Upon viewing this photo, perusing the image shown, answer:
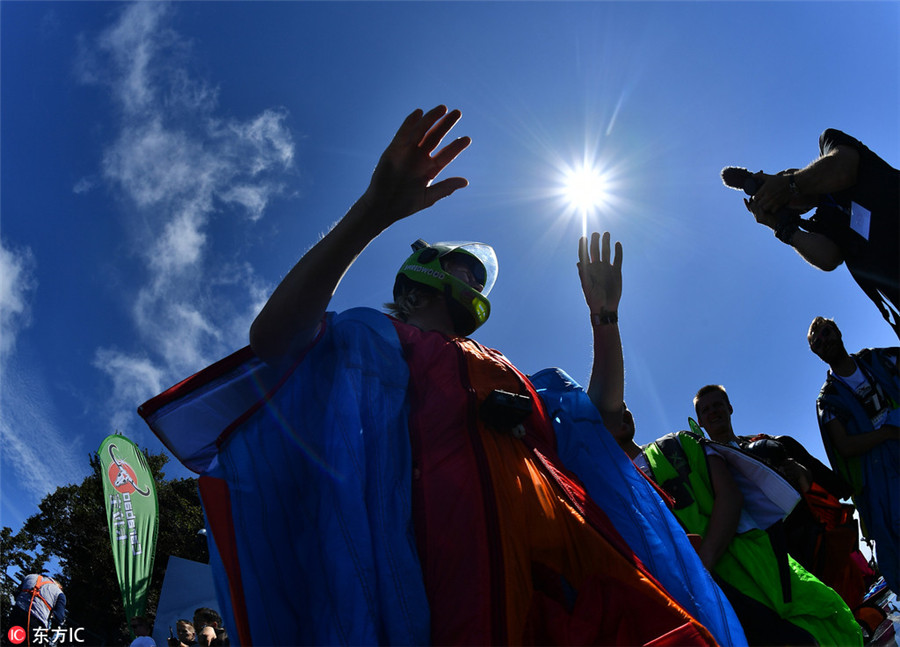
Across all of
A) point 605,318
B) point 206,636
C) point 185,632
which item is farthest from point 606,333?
point 185,632

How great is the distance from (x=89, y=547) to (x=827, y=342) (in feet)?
79.6

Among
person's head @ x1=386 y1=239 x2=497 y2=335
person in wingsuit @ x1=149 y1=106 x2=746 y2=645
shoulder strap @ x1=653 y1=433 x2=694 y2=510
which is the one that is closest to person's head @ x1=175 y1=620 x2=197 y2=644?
shoulder strap @ x1=653 y1=433 x2=694 y2=510

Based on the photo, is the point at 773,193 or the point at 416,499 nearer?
the point at 416,499

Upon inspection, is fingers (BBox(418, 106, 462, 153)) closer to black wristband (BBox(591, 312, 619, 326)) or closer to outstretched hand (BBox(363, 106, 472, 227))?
outstretched hand (BBox(363, 106, 472, 227))

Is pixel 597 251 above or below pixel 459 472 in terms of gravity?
above

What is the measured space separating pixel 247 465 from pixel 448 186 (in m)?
0.90

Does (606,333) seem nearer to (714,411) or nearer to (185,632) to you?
(714,411)

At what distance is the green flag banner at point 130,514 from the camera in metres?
8.80

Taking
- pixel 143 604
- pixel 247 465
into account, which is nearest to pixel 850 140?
pixel 247 465

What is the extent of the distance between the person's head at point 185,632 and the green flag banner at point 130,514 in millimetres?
1723

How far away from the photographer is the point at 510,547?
3.55ft

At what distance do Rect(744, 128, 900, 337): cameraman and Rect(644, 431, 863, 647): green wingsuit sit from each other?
1.12 m

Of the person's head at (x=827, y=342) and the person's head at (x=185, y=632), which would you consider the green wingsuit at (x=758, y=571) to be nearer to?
the person's head at (x=827, y=342)

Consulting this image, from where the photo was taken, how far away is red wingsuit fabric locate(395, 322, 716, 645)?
3.22 feet
